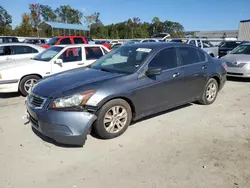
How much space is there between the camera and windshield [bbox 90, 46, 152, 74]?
14.8ft

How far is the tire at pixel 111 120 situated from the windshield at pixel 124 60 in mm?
697

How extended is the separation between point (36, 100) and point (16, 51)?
21.5 ft

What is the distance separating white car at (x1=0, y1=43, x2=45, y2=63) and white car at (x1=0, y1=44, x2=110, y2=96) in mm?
2022

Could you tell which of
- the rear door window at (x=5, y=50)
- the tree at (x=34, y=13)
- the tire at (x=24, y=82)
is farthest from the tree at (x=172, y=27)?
the tire at (x=24, y=82)

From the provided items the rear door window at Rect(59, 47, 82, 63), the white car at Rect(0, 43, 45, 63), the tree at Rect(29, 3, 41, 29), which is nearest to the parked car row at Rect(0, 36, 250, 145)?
the rear door window at Rect(59, 47, 82, 63)

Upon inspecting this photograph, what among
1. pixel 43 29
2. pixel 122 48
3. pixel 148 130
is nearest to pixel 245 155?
pixel 148 130

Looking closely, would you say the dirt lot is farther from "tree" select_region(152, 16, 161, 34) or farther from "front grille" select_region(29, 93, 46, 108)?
"tree" select_region(152, 16, 161, 34)

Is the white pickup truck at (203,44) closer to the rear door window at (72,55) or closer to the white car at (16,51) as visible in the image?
the rear door window at (72,55)

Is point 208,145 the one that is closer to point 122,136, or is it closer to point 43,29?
point 122,136

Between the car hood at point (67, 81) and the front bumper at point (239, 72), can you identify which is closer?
the car hood at point (67, 81)

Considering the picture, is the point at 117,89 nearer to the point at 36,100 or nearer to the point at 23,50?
the point at 36,100

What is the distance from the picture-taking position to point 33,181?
295cm

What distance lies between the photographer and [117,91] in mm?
3918

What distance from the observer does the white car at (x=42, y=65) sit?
21.6 ft
